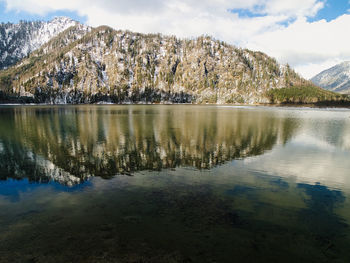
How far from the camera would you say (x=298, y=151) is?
3244 cm

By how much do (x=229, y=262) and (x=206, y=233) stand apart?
2165 millimetres

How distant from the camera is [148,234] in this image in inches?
456

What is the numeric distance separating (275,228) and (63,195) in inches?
622

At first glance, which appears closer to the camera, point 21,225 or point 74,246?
point 74,246

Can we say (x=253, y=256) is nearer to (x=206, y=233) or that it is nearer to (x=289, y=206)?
(x=206, y=233)

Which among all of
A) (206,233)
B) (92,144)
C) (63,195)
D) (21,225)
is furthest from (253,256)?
(92,144)

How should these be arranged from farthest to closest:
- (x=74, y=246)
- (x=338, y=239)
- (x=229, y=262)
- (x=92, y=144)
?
(x=92, y=144)
(x=338, y=239)
(x=74, y=246)
(x=229, y=262)

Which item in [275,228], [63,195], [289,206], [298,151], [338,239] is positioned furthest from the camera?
[298,151]

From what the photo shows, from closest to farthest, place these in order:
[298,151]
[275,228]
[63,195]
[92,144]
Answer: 1. [275,228]
2. [63,195]
3. [298,151]
4. [92,144]

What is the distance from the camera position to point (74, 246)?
1062 centimetres

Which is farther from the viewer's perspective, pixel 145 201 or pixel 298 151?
pixel 298 151

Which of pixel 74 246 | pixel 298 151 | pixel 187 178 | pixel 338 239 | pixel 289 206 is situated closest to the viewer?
pixel 74 246

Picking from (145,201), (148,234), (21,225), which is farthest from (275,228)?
(21,225)

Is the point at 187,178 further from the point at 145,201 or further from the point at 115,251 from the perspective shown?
the point at 115,251
